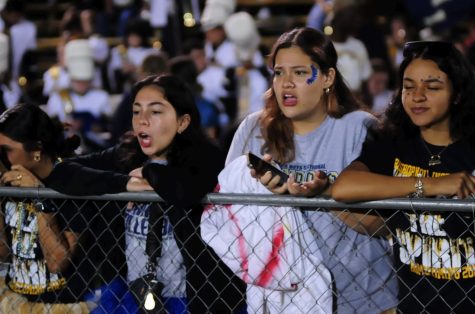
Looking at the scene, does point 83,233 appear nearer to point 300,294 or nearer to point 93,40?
point 300,294

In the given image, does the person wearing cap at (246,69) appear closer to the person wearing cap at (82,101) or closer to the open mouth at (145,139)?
the person wearing cap at (82,101)

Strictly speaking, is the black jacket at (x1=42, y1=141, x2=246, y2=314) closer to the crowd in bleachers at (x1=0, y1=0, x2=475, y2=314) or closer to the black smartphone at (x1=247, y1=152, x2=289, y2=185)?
the crowd in bleachers at (x1=0, y1=0, x2=475, y2=314)

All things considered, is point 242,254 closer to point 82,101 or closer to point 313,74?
point 313,74

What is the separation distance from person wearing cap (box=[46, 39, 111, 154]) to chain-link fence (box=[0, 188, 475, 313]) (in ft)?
16.5

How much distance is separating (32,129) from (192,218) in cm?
106

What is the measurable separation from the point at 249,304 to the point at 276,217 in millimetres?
432

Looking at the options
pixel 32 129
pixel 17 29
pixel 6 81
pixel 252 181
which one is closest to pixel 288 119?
pixel 252 181

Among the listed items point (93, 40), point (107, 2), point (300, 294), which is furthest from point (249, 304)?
point (107, 2)

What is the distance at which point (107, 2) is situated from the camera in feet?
47.5

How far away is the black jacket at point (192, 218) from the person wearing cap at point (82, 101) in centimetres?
534

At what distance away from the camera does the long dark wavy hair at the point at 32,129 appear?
5.26m

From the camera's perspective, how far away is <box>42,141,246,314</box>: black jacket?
15.2 ft

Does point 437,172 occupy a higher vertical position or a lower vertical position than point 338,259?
higher

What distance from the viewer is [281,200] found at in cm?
428
